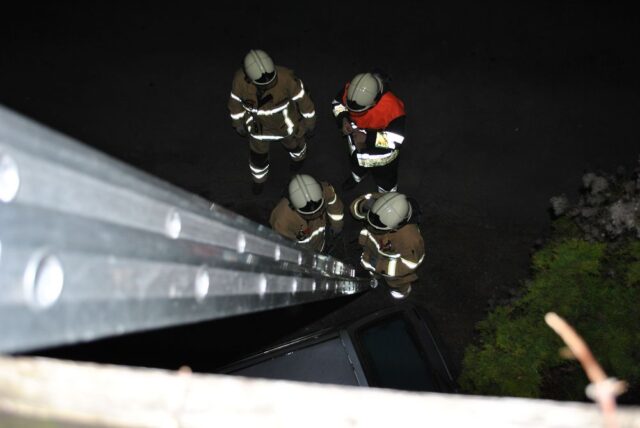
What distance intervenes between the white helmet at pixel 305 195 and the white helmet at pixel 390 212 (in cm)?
48

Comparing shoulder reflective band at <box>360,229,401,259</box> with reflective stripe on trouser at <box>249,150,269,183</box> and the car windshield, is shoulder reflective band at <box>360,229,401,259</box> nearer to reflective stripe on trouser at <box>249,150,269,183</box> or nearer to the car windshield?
the car windshield

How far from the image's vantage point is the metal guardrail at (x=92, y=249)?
0.87 metres

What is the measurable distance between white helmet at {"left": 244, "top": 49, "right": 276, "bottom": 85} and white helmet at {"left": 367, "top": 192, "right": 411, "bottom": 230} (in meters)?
1.60

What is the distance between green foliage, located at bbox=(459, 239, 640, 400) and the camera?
3.80 metres

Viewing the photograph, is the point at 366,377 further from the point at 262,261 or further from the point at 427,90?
the point at 427,90

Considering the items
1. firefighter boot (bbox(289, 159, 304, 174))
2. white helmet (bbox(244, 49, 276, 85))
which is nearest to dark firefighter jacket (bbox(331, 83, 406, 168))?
white helmet (bbox(244, 49, 276, 85))

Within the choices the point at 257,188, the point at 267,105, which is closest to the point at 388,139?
the point at 267,105

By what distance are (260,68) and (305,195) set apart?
133 centimetres

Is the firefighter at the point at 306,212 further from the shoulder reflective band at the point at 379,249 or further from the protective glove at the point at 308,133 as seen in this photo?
the protective glove at the point at 308,133

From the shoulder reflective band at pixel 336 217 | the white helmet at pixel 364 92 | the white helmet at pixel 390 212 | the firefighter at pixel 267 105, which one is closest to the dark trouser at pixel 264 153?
the firefighter at pixel 267 105

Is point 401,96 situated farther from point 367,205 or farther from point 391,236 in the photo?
point 391,236

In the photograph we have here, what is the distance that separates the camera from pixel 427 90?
622 centimetres

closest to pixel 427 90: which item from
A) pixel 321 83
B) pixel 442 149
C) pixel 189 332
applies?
pixel 442 149

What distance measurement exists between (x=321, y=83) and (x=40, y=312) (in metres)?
5.80
